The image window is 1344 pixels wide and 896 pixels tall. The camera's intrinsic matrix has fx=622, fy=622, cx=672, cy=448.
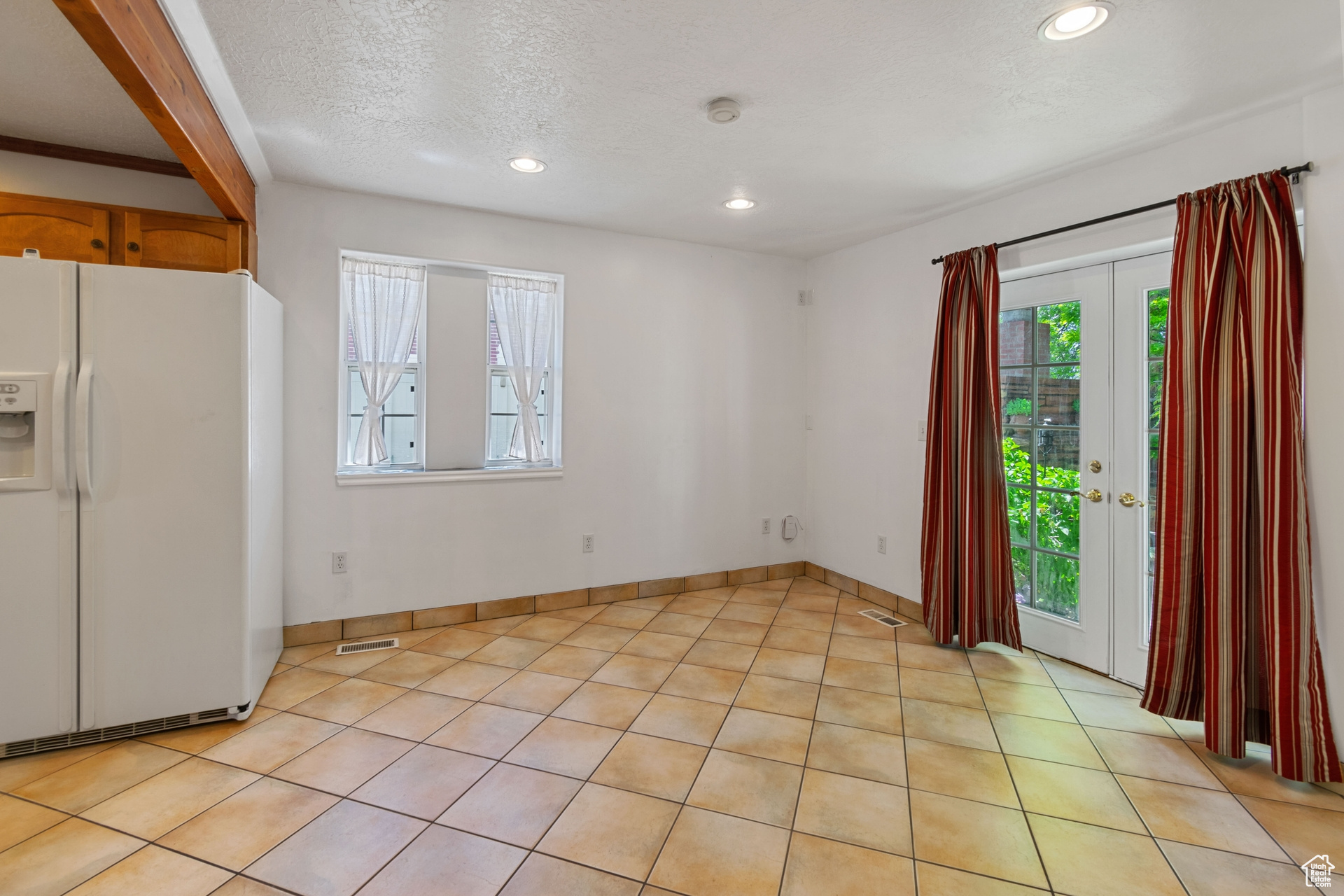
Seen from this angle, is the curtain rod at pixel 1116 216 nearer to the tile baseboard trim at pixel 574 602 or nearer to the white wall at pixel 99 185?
the tile baseboard trim at pixel 574 602

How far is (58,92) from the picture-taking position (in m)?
2.39

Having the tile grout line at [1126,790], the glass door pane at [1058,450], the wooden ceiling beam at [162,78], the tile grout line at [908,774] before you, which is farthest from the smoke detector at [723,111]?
the tile grout line at [1126,790]

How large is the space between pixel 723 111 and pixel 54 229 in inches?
113

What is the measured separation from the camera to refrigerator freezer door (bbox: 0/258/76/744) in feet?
7.18

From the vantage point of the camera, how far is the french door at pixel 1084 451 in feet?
9.36

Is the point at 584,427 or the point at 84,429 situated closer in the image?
the point at 84,429

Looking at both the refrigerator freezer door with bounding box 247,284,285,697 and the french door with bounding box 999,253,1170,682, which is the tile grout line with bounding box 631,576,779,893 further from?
the refrigerator freezer door with bounding box 247,284,285,697

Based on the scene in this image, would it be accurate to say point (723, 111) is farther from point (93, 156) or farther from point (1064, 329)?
point (93, 156)

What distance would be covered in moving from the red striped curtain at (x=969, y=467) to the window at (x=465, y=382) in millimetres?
2298

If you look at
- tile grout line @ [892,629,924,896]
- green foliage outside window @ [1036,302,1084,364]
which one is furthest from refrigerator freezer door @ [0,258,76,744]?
green foliage outside window @ [1036,302,1084,364]

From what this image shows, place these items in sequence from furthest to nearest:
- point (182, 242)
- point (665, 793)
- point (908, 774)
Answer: point (182, 242), point (908, 774), point (665, 793)

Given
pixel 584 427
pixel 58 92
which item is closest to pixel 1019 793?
pixel 584 427

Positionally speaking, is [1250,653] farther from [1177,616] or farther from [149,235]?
[149,235]

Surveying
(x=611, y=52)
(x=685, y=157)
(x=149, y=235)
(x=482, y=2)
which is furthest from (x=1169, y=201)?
(x=149, y=235)
